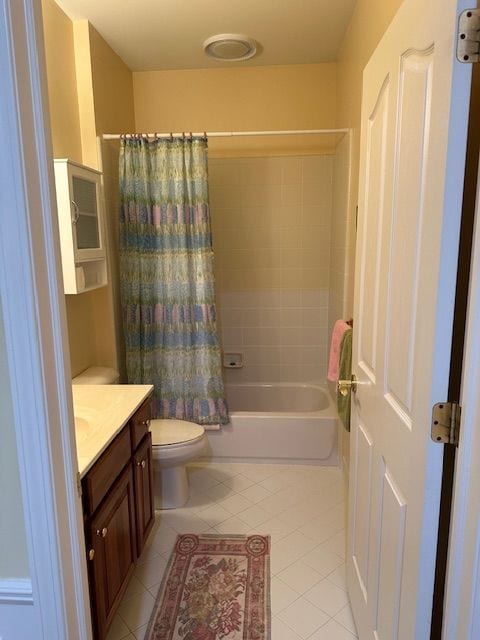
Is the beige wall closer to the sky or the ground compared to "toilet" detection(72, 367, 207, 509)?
closer to the sky

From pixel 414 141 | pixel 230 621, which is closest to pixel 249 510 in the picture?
pixel 230 621

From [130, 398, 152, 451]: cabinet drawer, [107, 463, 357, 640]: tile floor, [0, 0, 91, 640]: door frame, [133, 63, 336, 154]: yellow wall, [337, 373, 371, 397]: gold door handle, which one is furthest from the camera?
[133, 63, 336, 154]: yellow wall

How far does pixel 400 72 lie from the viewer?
1.08 metres

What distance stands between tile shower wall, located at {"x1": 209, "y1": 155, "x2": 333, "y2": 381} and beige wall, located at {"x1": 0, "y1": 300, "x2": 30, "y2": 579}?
102 inches

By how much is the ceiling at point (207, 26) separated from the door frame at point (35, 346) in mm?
1817

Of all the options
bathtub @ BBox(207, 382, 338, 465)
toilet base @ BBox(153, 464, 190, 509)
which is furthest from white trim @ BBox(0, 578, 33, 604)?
bathtub @ BBox(207, 382, 338, 465)

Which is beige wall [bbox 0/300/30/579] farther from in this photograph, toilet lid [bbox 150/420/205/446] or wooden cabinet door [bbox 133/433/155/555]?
toilet lid [bbox 150/420/205/446]

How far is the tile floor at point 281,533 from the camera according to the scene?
66.6 inches

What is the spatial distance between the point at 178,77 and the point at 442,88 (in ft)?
9.05

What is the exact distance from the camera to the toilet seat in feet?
7.53

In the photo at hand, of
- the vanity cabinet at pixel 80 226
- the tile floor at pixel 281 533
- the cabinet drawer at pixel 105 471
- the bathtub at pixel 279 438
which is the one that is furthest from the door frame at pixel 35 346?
the bathtub at pixel 279 438

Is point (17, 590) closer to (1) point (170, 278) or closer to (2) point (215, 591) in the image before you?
(2) point (215, 591)

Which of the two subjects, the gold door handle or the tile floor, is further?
the tile floor

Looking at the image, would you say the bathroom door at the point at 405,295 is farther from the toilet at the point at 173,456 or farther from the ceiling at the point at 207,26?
the ceiling at the point at 207,26
